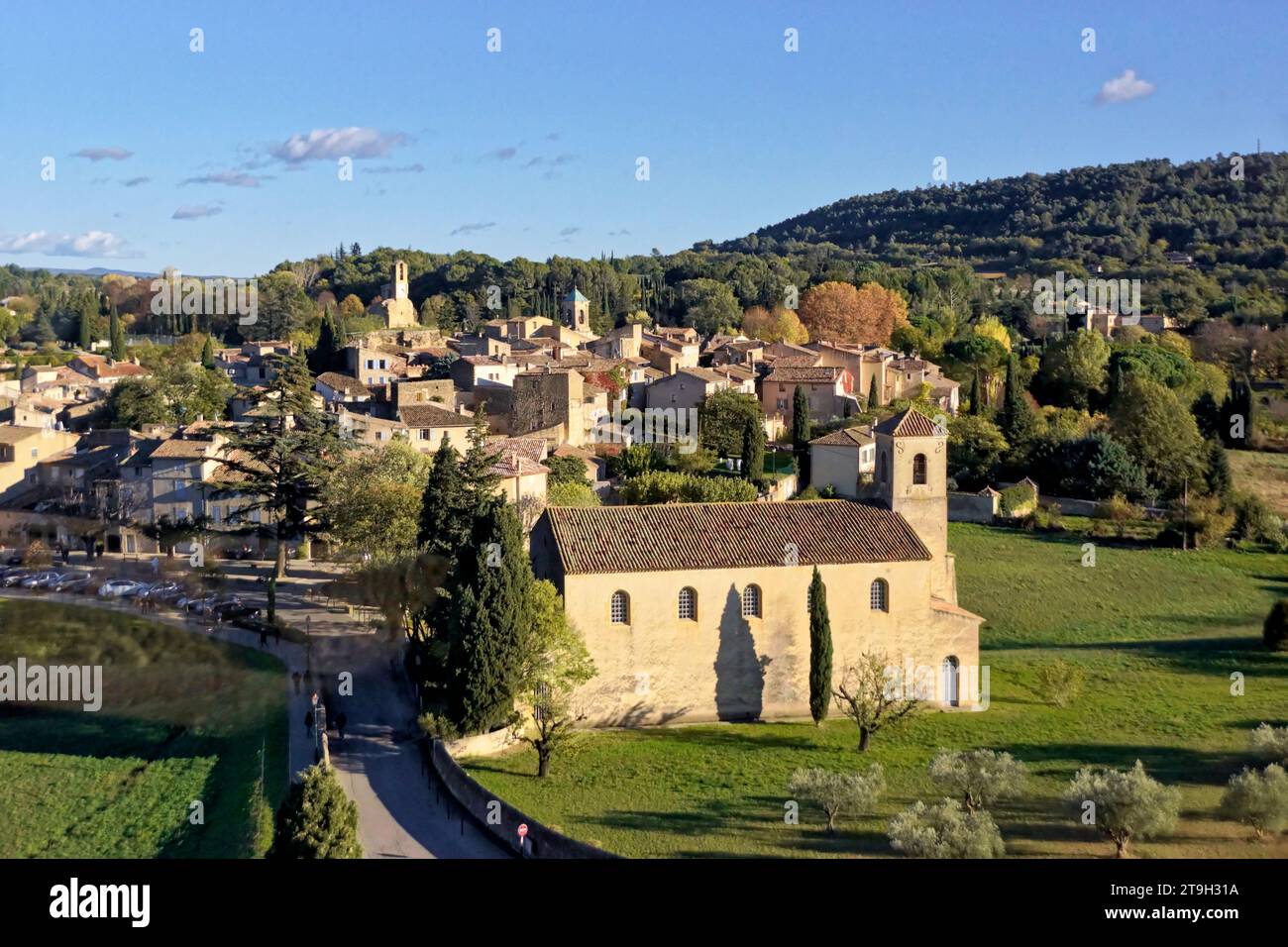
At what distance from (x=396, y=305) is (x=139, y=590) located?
200 feet

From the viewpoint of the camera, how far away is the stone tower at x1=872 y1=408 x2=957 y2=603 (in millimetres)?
27812

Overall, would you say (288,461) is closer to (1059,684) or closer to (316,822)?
(316,822)

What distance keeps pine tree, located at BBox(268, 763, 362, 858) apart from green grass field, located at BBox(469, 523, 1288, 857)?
3.62m

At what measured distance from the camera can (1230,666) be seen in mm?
29734

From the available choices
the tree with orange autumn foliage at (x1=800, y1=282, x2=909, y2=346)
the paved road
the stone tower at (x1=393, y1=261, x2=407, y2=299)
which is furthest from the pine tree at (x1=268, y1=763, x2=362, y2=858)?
the stone tower at (x1=393, y1=261, x2=407, y2=299)

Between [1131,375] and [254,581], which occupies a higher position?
[1131,375]

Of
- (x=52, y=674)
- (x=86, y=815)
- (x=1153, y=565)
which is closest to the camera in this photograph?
(x=86, y=815)

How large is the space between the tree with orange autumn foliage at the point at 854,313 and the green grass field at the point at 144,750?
57626 millimetres

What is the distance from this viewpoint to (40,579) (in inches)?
1572

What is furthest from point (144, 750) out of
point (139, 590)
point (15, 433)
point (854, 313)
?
point (854, 313)

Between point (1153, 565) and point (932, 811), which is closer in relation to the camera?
point (932, 811)
